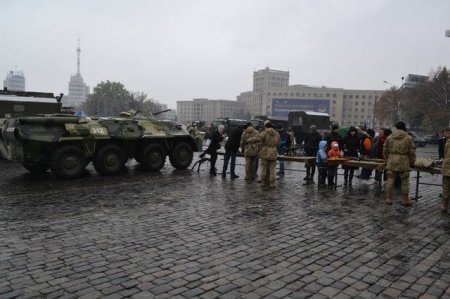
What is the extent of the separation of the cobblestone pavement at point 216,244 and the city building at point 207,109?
456 feet

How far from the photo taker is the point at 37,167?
12016mm

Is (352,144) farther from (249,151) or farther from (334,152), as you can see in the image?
(249,151)

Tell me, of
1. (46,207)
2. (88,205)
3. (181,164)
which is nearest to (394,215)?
(88,205)

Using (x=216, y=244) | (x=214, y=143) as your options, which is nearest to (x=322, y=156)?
(x=214, y=143)

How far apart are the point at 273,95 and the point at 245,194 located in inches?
4602

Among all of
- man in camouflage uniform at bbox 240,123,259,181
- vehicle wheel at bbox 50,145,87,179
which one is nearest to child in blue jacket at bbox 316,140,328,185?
man in camouflage uniform at bbox 240,123,259,181

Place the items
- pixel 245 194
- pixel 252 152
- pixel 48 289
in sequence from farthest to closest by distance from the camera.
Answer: pixel 252 152, pixel 245 194, pixel 48 289

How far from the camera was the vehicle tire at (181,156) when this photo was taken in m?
13.7

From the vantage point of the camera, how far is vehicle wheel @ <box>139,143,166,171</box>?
507 inches

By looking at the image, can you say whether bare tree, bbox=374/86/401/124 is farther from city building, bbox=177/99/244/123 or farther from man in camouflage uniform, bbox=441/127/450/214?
city building, bbox=177/99/244/123

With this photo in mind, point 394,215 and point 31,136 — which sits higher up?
point 31,136

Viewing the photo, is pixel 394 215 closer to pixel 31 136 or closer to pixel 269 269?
pixel 269 269

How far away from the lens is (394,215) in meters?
7.62

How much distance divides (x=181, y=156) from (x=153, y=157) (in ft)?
3.55
